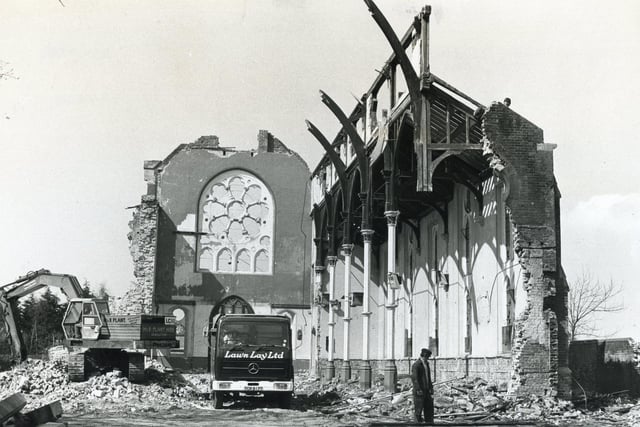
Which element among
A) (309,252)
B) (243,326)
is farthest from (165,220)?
(243,326)

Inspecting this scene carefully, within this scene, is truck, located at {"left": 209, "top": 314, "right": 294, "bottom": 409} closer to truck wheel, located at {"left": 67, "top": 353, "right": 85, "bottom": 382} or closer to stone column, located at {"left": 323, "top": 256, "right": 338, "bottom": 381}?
truck wheel, located at {"left": 67, "top": 353, "right": 85, "bottom": 382}

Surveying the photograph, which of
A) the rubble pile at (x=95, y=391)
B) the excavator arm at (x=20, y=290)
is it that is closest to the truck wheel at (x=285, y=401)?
the rubble pile at (x=95, y=391)

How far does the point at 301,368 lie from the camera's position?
42.0 m

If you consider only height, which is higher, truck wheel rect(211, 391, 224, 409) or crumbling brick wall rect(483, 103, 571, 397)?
crumbling brick wall rect(483, 103, 571, 397)

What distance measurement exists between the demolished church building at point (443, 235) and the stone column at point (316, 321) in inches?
5.5

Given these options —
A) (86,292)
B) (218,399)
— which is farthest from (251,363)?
(86,292)

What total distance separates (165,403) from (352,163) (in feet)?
38.5

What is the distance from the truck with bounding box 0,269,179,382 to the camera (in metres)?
27.2

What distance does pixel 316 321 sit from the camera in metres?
40.8

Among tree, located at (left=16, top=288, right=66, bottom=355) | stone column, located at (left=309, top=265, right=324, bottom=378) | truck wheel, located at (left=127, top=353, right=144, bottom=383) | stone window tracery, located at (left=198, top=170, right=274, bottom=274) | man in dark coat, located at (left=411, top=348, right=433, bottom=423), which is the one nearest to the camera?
man in dark coat, located at (left=411, top=348, right=433, bottom=423)

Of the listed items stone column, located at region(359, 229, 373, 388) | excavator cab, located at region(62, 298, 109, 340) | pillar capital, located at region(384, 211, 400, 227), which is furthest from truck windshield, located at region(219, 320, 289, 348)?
excavator cab, located at region(62, 298, 109, 340)

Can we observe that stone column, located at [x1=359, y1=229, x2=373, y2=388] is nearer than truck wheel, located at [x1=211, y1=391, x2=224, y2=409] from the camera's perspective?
No

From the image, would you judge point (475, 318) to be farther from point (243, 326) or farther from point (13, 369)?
point (13, 369)

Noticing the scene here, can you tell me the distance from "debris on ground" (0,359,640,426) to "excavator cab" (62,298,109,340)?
1.29 meters
